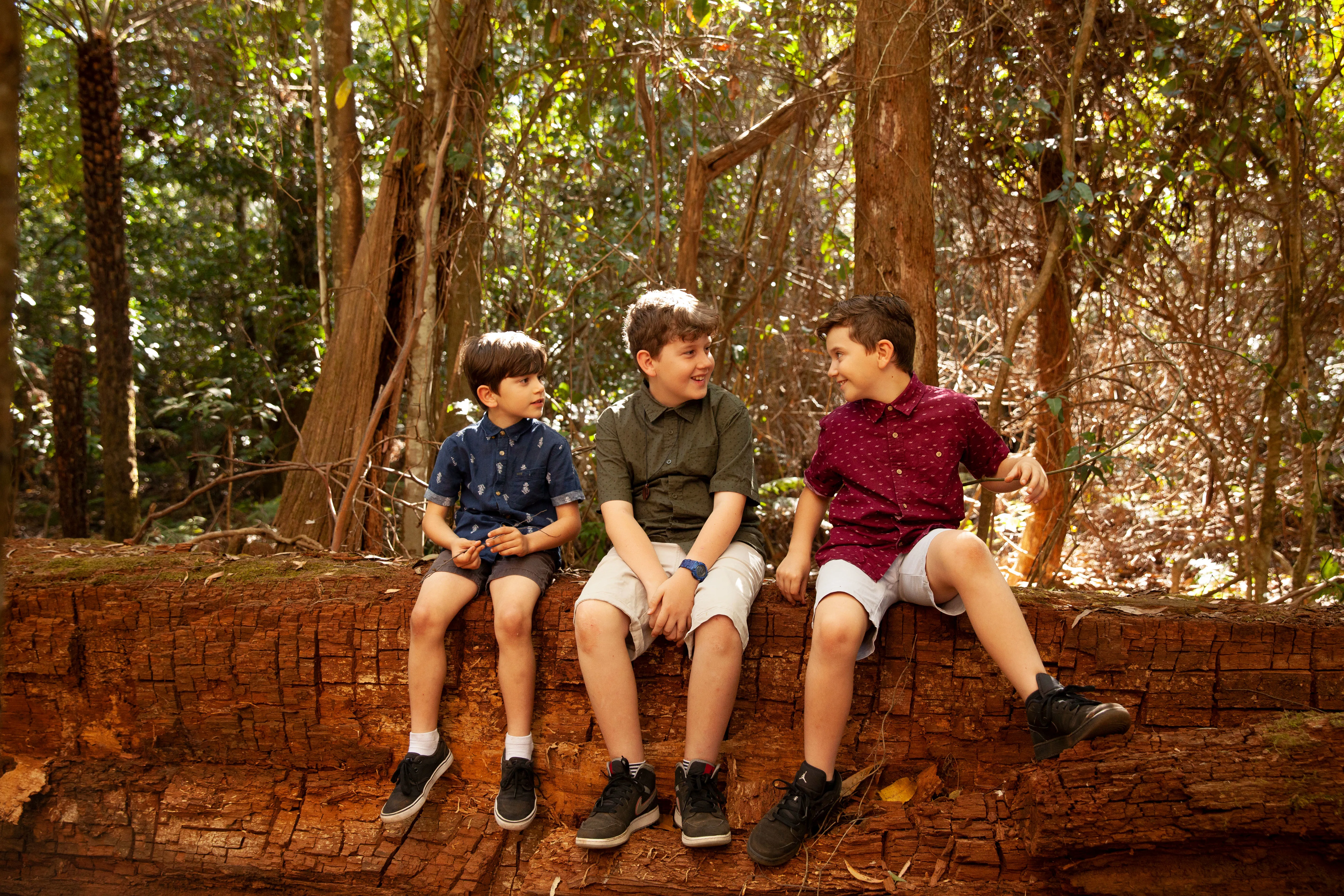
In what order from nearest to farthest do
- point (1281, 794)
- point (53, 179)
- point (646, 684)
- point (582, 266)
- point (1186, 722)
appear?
1. point (1281, 794)
2. point (1186, 722)
3. point (646, 684)
4. point (582, 266)
5. point (53, 179)

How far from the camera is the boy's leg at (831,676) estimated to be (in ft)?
8.04

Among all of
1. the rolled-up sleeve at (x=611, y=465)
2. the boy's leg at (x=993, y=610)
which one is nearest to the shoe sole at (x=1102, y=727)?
the boy's leg at (x=993, y=610)

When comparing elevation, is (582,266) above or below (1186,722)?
above

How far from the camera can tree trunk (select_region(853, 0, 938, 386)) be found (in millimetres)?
3562

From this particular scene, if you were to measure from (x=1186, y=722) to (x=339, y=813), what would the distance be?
2.65 m

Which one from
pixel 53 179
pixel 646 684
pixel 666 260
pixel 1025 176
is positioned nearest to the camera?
pixel 646 684

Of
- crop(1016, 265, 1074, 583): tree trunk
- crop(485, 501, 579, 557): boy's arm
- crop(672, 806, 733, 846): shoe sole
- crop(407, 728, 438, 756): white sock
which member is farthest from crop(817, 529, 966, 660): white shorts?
crop(1016, 265, 1074, 583): tree trunk

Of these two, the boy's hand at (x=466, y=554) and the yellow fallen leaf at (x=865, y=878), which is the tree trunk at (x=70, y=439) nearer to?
the boy's hand at (x=466, y=554)

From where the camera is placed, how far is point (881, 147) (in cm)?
360

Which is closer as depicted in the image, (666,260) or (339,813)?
(339,813)

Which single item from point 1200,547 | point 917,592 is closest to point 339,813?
point 917,592

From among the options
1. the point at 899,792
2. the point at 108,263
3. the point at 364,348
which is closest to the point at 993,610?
the point at 899,792

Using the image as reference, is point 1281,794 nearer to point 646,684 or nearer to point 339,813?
point 646,684

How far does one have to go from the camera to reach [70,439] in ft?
24.4
